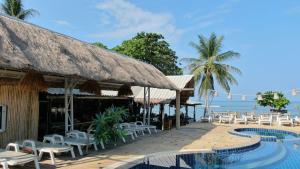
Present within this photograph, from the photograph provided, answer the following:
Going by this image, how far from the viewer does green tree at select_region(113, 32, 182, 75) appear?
30.4m

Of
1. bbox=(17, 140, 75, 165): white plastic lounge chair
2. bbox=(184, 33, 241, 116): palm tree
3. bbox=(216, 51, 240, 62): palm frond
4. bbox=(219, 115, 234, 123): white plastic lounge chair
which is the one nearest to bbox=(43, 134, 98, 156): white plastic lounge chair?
bbox=(17, 140, 75, 165): white plastic lounge chair

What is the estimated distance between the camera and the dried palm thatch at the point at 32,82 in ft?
30.8

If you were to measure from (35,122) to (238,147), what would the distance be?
6.66 meters

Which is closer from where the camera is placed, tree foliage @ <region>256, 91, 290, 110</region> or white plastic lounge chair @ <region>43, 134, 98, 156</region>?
white plastic lounge chair @ <region>43, 134, 98, 156</region>

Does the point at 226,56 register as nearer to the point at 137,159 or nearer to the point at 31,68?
the point at 137,159

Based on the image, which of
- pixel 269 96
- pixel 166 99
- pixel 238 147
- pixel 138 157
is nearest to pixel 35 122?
pixel 138 157

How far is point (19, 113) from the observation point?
376 inches

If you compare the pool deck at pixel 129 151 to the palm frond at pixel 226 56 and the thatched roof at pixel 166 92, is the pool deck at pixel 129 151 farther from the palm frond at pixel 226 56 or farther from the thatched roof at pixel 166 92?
the palm frond at pixel 226 56

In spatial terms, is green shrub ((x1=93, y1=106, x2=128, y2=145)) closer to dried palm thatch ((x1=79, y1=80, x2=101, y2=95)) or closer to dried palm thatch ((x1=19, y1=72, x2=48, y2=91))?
dried palm thatch ((x1=19, y1=72, x2=48, y2=91))

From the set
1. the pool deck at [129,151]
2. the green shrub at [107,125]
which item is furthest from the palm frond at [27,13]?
the green shrub at [107,125]

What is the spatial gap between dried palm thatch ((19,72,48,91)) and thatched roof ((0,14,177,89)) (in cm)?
86

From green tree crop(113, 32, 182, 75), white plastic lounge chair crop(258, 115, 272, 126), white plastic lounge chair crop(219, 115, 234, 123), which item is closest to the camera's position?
white plastic lounge chair crop(258, 115, 272, 126)

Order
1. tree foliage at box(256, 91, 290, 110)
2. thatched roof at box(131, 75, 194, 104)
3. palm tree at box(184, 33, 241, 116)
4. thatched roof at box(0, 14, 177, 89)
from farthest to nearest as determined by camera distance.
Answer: tree foliage at box(256, 91, 290, 110)
palm tree at box(184, 33, 241, 116)
thatched roof at box(131, 75, 194, 104)
thatched roof at box(0, 14, 177, 89)

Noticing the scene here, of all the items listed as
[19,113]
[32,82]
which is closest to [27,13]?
[32,82]
